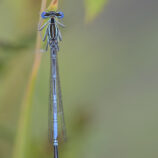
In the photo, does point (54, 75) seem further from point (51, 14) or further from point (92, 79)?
point (51, 14)

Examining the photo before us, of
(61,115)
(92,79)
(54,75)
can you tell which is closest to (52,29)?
(54,75)

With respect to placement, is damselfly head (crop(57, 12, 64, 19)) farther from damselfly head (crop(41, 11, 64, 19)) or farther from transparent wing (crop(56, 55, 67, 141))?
transparent wing (crop(56, 55, 67, 141))

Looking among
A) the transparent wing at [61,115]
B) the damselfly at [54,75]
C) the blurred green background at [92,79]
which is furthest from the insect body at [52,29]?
the transparent wing at [61,115]

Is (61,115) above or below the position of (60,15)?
below

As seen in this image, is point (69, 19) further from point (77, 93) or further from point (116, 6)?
point (77, 93)

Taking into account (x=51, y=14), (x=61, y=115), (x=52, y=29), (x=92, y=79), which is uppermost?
(x=51, y=14)

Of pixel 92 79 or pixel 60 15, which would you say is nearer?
pixel 60 15

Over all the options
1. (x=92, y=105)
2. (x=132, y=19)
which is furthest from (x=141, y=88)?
(x=132, y=19)
